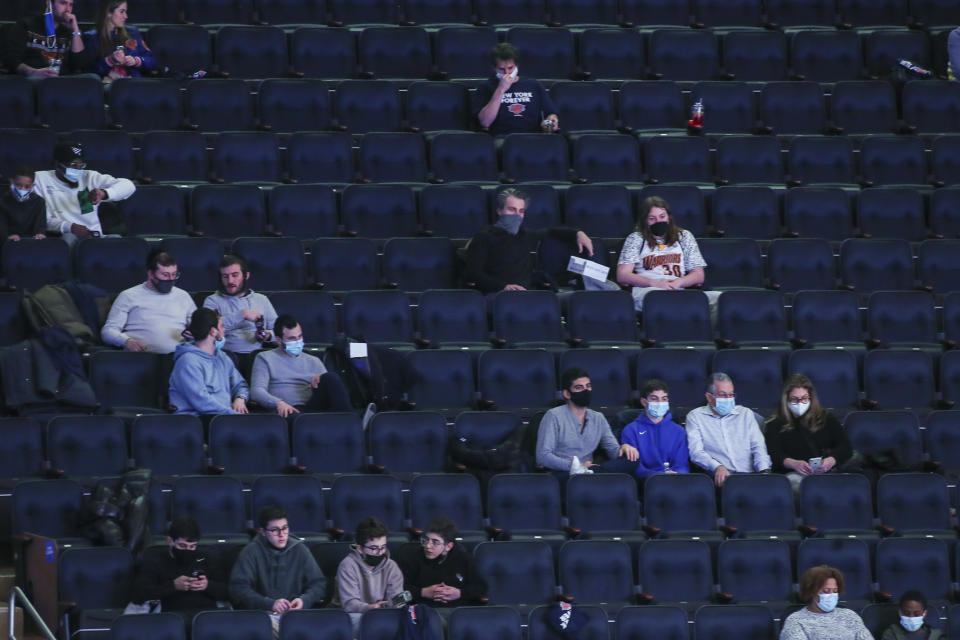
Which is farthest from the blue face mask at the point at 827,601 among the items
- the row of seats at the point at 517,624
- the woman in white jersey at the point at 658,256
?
the woman in white jersey at the point at 658,256

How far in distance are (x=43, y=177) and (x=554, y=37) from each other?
3.98 metres

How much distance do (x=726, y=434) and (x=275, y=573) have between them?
276cm

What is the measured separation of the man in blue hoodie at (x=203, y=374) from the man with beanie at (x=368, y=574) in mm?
1443

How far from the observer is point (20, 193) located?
35.2 ft

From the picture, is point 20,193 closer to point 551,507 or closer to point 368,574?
point 368,574

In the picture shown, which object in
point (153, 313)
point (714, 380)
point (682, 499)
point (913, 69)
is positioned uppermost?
point (913, 69)

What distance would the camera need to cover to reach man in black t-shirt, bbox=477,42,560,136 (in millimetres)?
12125

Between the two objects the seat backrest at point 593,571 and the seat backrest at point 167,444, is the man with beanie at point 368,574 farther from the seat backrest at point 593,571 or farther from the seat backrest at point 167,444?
the seat backrest at point 167,444

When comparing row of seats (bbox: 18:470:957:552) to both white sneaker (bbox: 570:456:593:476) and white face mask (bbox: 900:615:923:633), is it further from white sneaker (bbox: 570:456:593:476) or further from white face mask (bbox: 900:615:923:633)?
white face mask (bbox: 900:615:923:633)

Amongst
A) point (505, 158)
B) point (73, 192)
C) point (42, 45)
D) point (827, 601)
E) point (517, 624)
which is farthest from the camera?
point (42, 45)

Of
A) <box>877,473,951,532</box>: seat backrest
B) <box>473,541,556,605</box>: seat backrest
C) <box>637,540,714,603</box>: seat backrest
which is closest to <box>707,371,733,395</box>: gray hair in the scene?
<box>877,473,951,532</box>: seat backrest

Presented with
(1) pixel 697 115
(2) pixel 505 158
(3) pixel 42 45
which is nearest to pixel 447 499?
(2) pixel 505 158

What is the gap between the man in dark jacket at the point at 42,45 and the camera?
12133mm

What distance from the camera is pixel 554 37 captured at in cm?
1302
